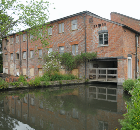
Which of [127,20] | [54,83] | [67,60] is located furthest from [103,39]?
[127,20]

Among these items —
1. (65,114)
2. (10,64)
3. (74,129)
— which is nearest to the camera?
(74,129)

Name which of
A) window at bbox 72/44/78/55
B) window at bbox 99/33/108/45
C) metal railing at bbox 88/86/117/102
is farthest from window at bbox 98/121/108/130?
window at bbox 72/44/78/55

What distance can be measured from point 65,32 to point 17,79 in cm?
904

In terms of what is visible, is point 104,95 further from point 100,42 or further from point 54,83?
point 100,42

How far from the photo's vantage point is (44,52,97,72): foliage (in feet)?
52.0

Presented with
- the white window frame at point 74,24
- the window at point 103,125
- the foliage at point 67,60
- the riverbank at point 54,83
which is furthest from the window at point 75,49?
the window at point 103,125

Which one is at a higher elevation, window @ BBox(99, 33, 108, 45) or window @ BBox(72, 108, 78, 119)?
window @ BBox(99, 33, 108, 45)

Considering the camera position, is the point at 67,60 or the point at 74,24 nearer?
the point at 67,60

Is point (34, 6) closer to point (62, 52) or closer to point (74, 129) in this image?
point (62, 52)

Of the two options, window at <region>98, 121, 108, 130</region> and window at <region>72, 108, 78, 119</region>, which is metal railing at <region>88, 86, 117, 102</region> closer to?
window at <region>72, 108, 78, 119</region>

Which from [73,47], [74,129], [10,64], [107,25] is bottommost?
[74,129]

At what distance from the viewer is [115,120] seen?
5.23 metres

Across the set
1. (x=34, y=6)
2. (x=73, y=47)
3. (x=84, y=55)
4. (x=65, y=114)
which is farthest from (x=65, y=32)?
(x=65, y=114)

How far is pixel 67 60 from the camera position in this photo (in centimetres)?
1789
